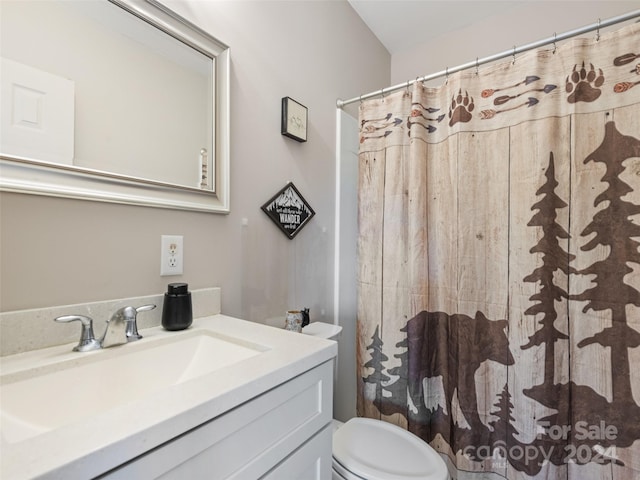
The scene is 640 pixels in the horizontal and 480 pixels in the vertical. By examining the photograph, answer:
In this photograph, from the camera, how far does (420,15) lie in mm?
1860

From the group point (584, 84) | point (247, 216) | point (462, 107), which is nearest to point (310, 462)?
point (247, 216)

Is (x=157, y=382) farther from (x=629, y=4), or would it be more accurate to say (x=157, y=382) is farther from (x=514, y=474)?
(x=629, y=4)

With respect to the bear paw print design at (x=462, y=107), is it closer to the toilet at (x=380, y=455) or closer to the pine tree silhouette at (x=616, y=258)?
the pine tree silhouette at (x=616, y=258)

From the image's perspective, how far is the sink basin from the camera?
1.77ft

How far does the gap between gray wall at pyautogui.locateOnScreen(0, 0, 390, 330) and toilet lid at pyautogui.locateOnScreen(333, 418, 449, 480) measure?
21.1 inches

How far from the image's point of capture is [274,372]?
0.58m

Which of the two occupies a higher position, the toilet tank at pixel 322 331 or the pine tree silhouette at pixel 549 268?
the pine tree silhouette at pixel 549 268

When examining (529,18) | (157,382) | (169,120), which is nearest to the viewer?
(157,382)

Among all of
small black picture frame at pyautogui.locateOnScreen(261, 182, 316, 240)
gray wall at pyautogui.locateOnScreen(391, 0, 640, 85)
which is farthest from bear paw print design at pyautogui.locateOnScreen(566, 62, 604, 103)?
small black picture frame at pyautogui.locateOnScreen(261, 182, 316, 240)

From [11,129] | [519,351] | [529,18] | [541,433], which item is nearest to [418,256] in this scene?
[519,351]

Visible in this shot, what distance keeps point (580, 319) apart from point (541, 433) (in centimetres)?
48

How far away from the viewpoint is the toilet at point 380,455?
3.12 feet

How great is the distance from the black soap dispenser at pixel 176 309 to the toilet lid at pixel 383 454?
2.24ft

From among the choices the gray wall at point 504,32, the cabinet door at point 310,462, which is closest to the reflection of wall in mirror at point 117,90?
the cabinet door at point 310,462
